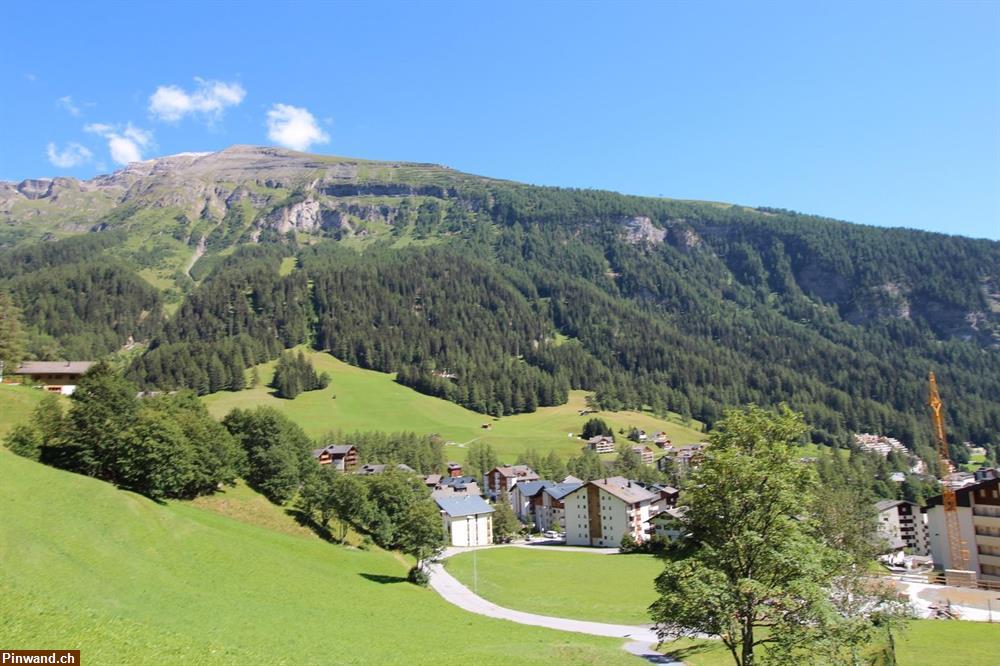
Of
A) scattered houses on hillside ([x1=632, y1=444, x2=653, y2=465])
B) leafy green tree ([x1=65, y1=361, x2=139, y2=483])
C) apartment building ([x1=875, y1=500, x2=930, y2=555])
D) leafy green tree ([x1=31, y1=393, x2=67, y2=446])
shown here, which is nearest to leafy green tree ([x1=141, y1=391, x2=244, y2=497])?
leafy green tree ([x1=65, y1=361, x2=139, y2=483])

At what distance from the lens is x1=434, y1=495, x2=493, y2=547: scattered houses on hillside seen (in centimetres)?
11269

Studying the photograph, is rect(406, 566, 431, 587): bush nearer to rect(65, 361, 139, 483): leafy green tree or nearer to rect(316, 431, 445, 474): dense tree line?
rect(65, 361, 139, 483): leafy green tree

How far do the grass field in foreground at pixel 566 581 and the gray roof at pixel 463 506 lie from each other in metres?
10.3

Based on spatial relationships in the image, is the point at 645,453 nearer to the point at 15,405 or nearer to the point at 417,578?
the point at 417,578

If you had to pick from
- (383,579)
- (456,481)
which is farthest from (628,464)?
(383,579)

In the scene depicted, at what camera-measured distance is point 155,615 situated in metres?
29.9

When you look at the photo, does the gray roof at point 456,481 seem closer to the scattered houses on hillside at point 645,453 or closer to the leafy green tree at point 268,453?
the leafy green tree at point 268,453

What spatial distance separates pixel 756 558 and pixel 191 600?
31807 mm

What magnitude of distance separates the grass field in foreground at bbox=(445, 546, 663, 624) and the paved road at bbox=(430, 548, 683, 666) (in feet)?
5.29

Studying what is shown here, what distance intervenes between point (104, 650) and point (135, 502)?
3410cm

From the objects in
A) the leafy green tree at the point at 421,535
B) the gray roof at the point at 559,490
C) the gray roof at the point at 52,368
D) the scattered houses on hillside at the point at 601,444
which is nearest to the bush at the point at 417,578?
the leafy green tree at the point at 421,535

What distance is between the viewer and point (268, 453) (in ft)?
263

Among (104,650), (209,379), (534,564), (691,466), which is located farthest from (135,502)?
(209,379)

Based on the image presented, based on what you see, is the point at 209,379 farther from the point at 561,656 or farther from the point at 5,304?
the point at 561,656
